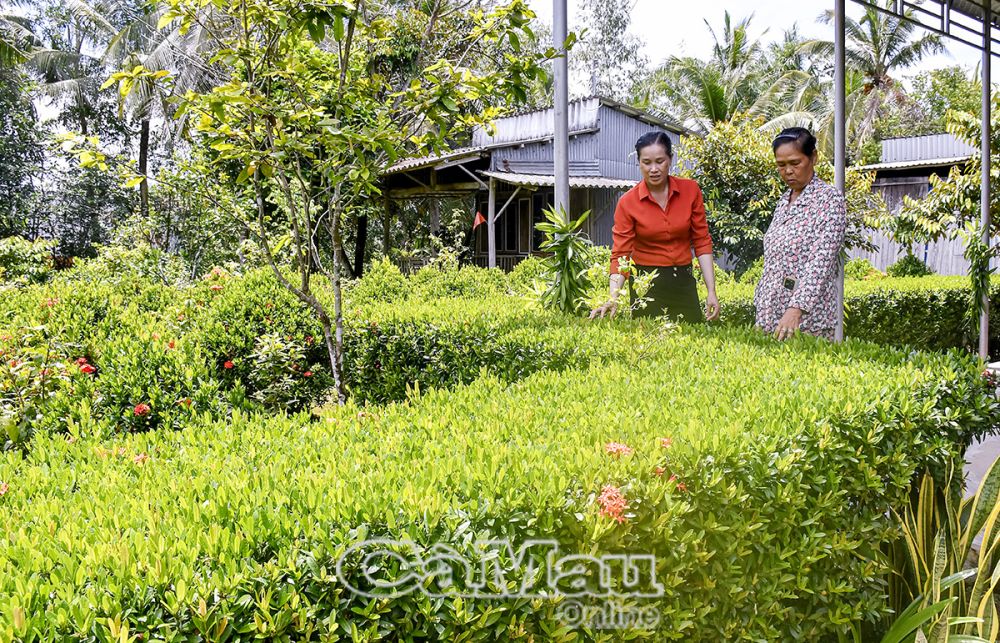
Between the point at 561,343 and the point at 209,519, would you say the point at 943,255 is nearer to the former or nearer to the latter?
the point at 561,343

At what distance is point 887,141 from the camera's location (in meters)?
23.1

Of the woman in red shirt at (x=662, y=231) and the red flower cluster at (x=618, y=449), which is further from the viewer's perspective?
the woman in red shirt at (x=662, y=231)

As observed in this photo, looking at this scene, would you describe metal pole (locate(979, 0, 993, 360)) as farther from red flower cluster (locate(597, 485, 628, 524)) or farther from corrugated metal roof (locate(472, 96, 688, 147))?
corrugated metal roof (locate(472, 96, 688, 147))

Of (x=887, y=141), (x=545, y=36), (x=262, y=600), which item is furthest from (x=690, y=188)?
(x=545, y=36)

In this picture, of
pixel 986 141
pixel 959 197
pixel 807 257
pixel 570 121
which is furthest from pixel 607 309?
pixel 570 121

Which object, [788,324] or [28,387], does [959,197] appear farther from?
[28,387]

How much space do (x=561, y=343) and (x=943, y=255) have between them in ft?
67.7

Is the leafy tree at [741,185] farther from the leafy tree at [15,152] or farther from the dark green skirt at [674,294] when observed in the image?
the leafy tree at [15,152]

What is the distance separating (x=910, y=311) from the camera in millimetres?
10273

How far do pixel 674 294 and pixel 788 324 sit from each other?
104 cm

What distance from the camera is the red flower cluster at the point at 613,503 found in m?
1.88

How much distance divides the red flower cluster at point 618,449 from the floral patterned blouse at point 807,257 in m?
2.12

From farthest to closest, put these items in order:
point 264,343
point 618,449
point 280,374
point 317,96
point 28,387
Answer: point 280,374 < point 264,343 < point 317,96 < point 28,387 < point 618,449

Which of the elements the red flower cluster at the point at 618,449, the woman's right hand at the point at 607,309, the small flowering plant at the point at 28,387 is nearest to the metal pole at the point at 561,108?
the woman's right hand at the point at 607,309
